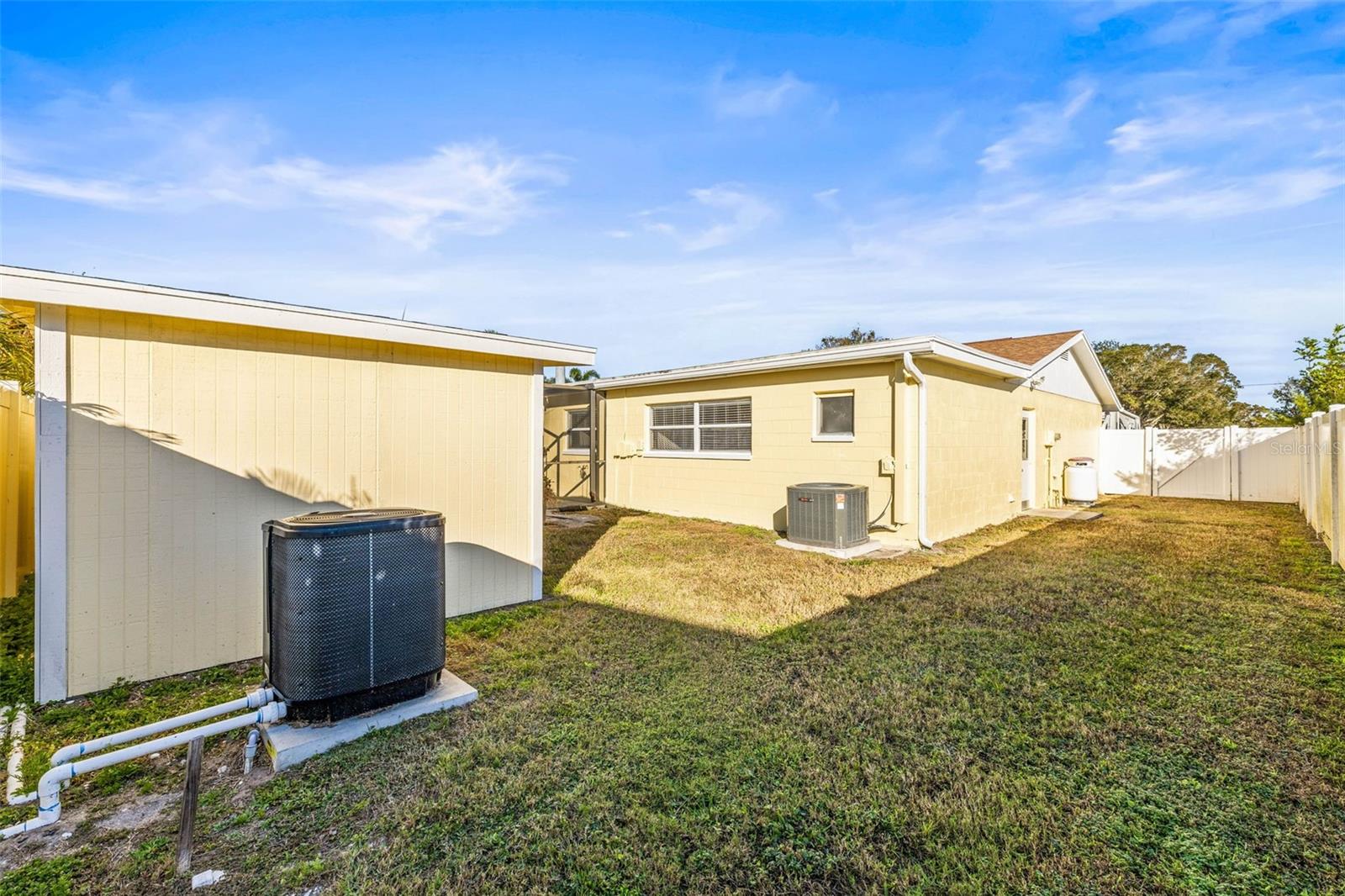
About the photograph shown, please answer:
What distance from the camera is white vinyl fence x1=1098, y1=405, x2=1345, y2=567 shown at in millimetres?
11844

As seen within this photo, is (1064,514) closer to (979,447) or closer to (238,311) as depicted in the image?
(979,447)

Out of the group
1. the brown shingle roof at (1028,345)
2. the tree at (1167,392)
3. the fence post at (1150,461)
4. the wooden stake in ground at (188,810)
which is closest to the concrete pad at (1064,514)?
the brown shingle roof at (1028,345)

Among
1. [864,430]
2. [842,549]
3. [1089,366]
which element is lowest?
[842,549]

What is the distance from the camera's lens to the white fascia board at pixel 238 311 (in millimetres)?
2996

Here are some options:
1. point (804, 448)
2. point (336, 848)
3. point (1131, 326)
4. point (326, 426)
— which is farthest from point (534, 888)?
point (1131, 326)

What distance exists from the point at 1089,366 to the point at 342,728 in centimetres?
1594

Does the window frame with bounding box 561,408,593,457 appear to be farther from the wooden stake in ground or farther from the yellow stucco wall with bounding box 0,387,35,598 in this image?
the wooden stake in ground

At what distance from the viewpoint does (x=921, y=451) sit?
7602 mm

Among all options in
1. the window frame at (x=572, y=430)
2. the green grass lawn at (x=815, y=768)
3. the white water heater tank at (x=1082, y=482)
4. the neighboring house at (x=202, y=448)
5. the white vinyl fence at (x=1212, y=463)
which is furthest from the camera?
the window frame at (x=572, y=430)

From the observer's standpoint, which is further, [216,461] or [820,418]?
[820,418]

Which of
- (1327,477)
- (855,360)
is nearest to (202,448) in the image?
(855,360)

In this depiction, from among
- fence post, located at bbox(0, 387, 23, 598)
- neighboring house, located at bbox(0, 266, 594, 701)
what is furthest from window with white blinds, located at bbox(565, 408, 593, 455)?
fence post, located at bbox(0, 387, 23, 598)

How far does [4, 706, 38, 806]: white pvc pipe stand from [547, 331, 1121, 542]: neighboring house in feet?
25.9

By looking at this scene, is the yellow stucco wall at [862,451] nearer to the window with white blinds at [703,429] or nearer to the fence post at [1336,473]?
the window with white blinds at [703,429]
